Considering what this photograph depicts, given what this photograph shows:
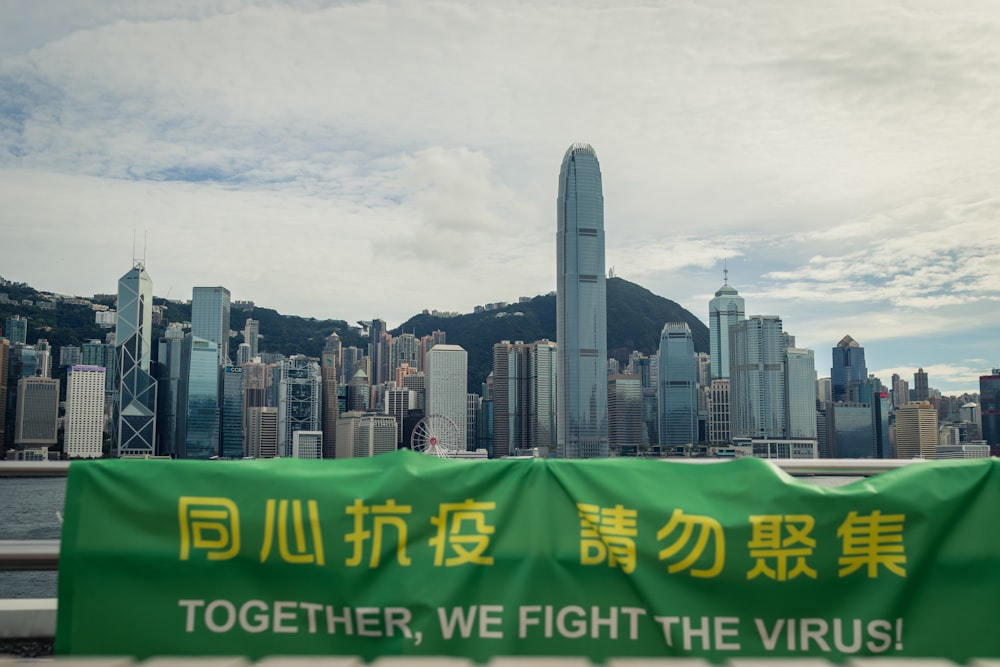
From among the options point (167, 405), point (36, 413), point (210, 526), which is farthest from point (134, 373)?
point (210, 526)

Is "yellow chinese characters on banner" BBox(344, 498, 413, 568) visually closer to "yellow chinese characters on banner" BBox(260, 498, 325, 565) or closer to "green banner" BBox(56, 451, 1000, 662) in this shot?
"green banner" BBox(56, 451, 1000, 662)

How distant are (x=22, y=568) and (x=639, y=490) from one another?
3.42 metres

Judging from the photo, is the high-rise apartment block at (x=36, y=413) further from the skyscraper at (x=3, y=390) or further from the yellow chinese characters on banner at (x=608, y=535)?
the yellow chinese characters on banner at (x=608, y=535)

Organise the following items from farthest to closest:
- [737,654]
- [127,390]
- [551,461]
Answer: [127,390] → [551,461] → [737,654]

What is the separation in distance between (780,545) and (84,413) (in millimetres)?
192172

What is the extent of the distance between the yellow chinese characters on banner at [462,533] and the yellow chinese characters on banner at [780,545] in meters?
1.39

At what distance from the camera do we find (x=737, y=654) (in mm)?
4359

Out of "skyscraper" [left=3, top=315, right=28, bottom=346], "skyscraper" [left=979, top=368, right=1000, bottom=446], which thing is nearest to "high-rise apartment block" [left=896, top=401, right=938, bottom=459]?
"skyscraper" [left=979, top=368, right=1000, bottom=446]

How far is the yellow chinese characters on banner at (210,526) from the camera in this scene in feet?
14.8

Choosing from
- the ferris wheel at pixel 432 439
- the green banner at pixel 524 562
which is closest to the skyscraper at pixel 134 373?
the ferris wheel at pixel 432 439

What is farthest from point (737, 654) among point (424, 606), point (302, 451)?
point (302, 451)

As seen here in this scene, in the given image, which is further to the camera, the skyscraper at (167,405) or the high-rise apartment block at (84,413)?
the skyscraper at (167,405)

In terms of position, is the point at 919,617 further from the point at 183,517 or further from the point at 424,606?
the point at 183,517

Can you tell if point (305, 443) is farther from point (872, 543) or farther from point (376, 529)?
point (872, 543)
